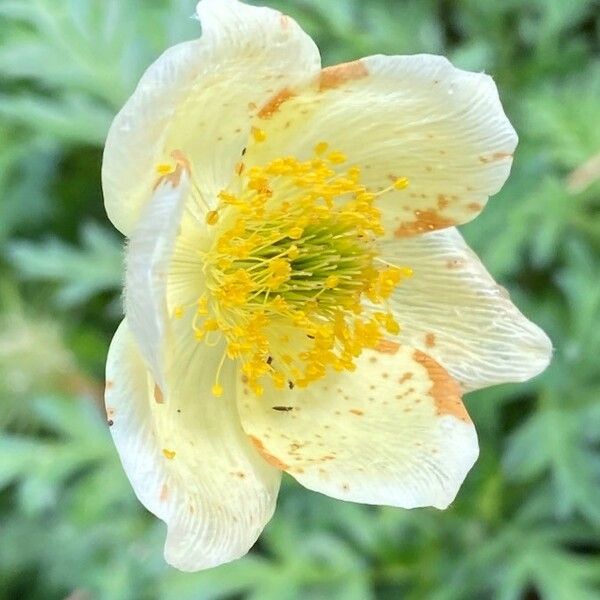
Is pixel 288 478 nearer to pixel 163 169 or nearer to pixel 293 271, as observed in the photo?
pixel 293 271

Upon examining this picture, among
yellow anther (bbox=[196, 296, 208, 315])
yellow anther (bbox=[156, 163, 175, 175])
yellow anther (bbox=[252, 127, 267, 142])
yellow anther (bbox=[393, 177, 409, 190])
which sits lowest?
yellow anther (bbox=[196, 296, 208, 315])

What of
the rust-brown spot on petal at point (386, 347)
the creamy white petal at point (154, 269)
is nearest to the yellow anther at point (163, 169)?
the creamy white petal at point (154, 269)

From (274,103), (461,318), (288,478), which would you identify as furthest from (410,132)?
(288,478)

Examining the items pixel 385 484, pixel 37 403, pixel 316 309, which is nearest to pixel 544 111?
pixel 316 309

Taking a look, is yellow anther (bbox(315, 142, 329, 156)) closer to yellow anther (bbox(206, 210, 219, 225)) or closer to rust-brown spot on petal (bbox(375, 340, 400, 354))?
yellow anther (bbox(206, 210, 219, 225))

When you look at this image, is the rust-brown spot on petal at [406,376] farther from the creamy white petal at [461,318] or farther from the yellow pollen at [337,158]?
the yellow pollen at [337,158]

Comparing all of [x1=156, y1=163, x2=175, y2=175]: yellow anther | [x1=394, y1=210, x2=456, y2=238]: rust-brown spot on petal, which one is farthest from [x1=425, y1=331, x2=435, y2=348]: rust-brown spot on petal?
[x1=156, y1=163, x2=175, y2=175]: yellow anther
